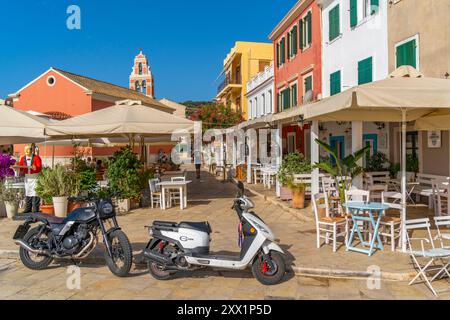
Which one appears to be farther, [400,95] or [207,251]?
[400,95]

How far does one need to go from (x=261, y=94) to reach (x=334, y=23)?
39.3 feet

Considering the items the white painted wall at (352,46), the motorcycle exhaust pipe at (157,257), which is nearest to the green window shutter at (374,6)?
the white painted wall at (352,46)

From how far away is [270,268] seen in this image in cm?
516

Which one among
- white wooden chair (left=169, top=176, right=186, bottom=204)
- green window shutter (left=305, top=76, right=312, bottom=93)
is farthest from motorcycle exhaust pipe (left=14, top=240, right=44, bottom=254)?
green window shutter (left=305, top=76, right=312, bottom=93)

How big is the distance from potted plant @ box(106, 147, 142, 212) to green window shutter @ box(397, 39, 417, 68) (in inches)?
303

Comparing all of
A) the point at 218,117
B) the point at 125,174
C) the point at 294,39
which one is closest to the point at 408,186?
the point at 125,174

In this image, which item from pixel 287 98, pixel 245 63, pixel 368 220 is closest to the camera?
pixel 368 220

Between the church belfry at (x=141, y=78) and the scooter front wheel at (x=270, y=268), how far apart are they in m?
49.4

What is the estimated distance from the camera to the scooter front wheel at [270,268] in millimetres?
5105

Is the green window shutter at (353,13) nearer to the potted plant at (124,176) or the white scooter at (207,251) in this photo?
the potted plant at (124,176)

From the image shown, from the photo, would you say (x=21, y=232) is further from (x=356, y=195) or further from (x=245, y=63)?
(x=245, y=63)

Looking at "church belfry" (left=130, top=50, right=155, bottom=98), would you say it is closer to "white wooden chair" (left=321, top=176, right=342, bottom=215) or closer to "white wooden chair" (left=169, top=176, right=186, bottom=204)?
"white wooden chair" (left=169, top=176, right=186, bottom=204)
